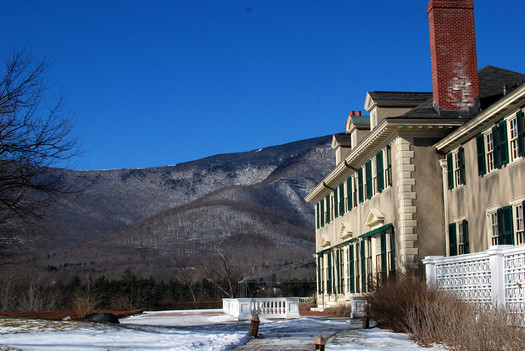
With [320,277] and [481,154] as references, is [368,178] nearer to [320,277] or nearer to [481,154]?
[481,154]

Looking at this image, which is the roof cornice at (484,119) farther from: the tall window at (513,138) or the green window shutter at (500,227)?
the green window shutter at (500,227)

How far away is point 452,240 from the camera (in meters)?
22.9

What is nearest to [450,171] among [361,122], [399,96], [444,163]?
[444,163]

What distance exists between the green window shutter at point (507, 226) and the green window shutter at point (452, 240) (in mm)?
3409

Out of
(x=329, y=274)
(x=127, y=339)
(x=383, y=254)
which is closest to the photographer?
(x=127, y=339)

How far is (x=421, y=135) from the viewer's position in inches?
944

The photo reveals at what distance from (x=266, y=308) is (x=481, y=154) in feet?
44.2

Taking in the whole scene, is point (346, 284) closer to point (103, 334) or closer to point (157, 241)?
point (103, 334)

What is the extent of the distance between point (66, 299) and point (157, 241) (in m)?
103

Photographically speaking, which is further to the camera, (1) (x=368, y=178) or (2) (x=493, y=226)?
(1) (x=368, y=178)

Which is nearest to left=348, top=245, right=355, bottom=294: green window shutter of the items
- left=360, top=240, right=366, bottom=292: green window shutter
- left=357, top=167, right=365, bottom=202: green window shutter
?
left=360, top=240, right=366, bottom=292: green window shutter

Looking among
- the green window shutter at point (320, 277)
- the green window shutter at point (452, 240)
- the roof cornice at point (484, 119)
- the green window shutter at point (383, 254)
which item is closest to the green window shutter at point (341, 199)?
the green window shutter at point (320, 277)

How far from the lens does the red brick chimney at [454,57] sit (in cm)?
2427

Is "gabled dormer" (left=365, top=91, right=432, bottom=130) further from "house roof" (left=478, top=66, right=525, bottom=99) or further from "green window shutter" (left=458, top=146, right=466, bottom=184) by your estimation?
"green window shutter" (left=458, top=146, right=466, bottom=184)
